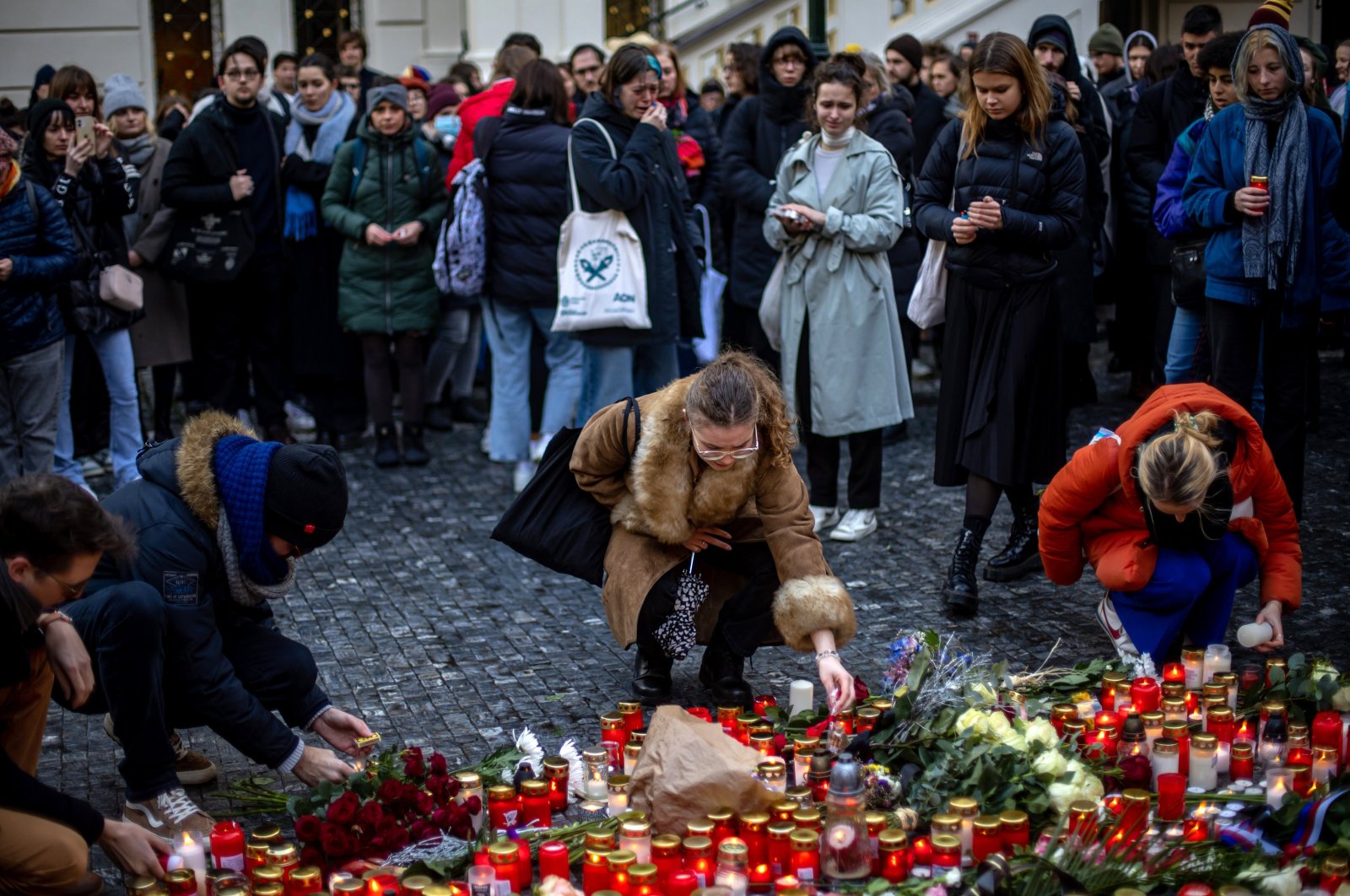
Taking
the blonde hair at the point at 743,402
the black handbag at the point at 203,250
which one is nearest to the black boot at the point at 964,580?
the blonde hair at the point at 743,402

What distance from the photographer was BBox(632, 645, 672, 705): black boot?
505 cm

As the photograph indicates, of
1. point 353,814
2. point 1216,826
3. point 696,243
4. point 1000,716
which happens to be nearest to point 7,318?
point 696,243

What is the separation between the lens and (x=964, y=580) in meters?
5.84

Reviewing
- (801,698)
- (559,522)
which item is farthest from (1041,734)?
(559,522)

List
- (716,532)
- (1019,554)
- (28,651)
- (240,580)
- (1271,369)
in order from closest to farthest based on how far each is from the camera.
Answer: (28,651)
(240,580)
(716,532)
(1271,369)
(1019,554)

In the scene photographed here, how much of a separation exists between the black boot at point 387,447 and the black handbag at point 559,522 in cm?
374

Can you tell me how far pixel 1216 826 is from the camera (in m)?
3.75

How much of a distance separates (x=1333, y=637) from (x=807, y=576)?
202 cm

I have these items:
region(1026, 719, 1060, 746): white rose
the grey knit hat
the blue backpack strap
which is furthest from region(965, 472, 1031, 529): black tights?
the grey knit hat

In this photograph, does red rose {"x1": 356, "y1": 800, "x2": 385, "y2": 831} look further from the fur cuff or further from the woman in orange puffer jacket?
the woman in orange puffer jacket

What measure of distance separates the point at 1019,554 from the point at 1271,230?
5.12 ft

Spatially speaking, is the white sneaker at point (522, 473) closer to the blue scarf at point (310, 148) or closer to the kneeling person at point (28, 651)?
the blue scarf at point (310, 148)

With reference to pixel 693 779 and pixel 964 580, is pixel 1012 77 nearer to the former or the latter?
pixel 964 580

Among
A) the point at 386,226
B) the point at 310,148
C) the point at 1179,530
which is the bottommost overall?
the point at 1179,530
